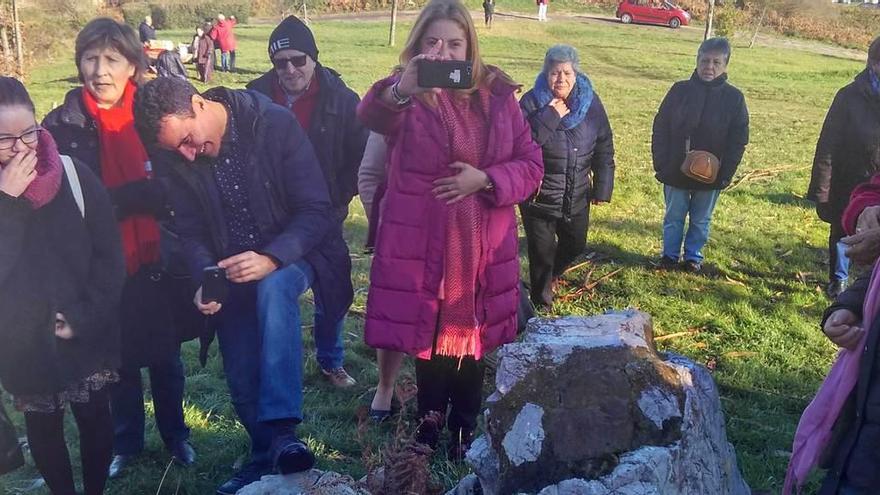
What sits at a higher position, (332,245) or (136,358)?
(332,245)

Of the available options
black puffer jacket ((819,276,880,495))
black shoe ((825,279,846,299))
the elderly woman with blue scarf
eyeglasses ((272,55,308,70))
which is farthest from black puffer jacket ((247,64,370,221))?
black shoe ((825,279,846,299))

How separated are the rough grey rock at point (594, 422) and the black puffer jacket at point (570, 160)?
3026mm

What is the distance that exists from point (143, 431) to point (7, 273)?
1453mm

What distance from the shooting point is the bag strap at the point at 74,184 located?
3.21m

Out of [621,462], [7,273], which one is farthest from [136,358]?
[621,462]

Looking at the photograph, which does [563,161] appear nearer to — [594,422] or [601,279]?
[601,279]

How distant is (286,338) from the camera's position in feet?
11.0

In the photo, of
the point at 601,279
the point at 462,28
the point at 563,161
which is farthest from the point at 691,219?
the point at 462,28

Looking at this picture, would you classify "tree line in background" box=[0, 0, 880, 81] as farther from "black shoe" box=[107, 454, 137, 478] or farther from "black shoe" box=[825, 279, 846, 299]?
"black shoe" box=[107, 454, 137, 478]

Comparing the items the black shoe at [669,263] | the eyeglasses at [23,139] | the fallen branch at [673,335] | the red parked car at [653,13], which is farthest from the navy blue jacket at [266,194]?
the red parked car at [653,13]

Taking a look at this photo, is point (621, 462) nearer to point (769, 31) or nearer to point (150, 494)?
point (150, 494)

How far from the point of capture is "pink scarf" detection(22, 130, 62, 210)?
3.06 metres

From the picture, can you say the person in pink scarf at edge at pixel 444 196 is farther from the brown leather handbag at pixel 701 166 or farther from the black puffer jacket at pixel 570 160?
the brown leather handbag at pixel 701 166

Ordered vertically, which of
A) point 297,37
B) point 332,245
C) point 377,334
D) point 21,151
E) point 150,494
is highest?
point 297,37
